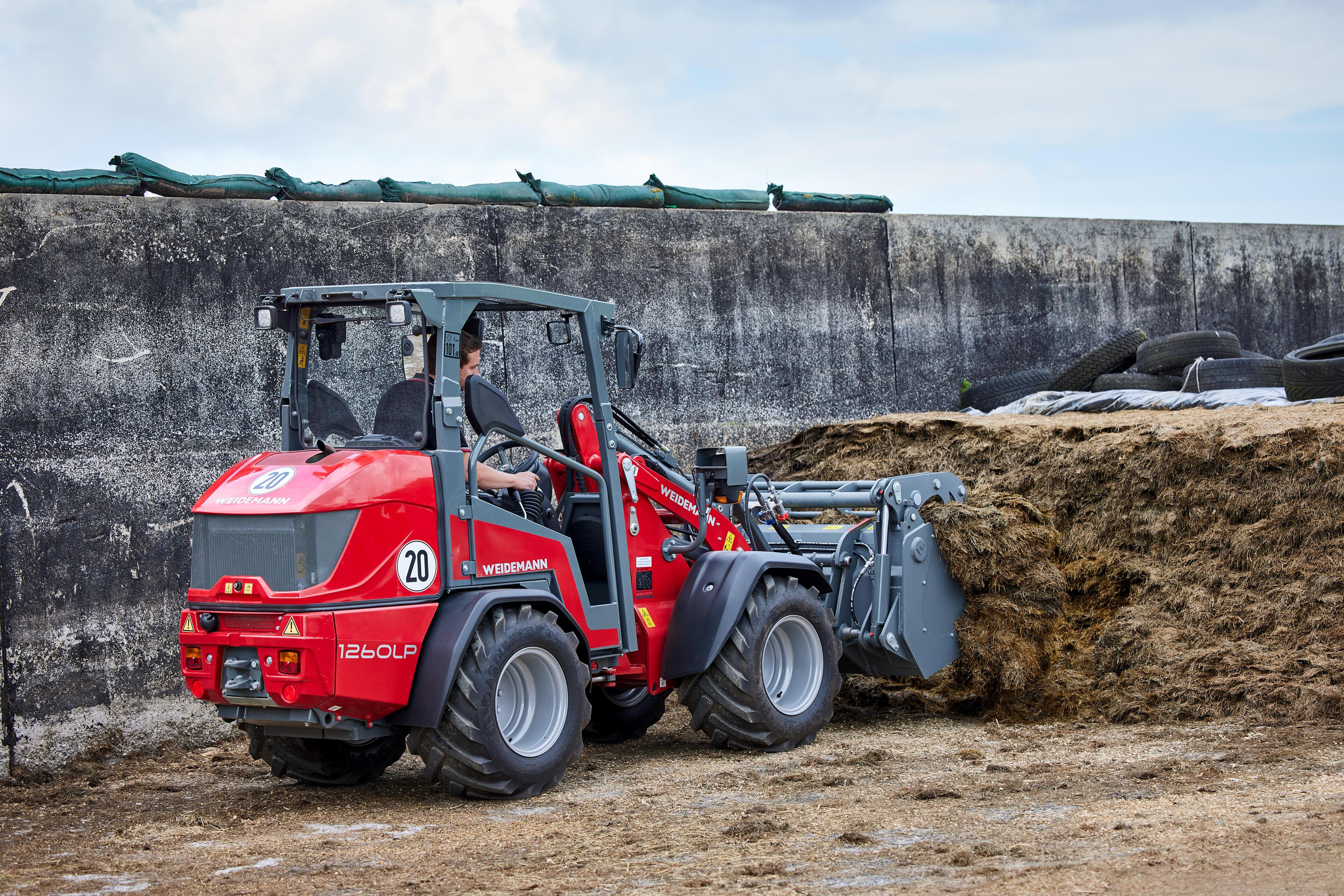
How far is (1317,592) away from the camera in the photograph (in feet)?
24.0

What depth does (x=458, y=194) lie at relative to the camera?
31.4ft

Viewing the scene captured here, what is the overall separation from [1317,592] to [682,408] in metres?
4.60

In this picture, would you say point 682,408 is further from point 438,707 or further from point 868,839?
point 868,839

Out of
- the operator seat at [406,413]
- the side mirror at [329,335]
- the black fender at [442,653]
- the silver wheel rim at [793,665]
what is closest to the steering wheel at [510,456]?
the operator seat at [406,413]

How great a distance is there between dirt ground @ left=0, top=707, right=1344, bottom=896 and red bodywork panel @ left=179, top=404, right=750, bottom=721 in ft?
2.05

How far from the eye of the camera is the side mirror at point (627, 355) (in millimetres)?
6504

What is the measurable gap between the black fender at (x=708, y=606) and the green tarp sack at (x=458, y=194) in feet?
11.9

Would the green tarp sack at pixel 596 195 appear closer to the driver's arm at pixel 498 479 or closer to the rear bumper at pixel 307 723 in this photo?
the driver's arm at pixel 498 479

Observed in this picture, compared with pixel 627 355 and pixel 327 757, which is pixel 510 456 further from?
pixel 327 757

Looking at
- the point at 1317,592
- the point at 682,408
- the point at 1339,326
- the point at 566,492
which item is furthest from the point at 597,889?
the point at 1339,326

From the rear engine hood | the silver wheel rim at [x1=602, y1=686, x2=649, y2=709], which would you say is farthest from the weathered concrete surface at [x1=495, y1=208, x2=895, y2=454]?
the rear engine hood

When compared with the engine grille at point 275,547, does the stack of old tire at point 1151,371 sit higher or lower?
higher

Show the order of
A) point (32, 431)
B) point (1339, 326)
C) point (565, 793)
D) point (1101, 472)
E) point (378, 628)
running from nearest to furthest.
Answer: point (378, 628)
point (565, 793)
point (32, 431)
point (1101, 472)
point (1339, 326)

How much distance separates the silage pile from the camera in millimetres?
7324
